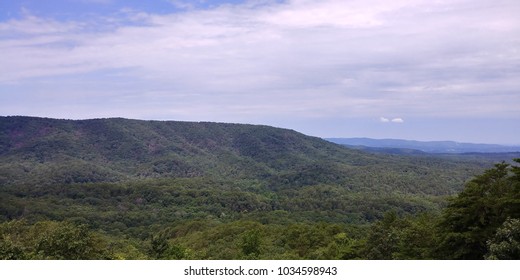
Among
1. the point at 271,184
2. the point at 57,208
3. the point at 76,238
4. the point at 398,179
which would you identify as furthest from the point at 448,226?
the point at 271,184

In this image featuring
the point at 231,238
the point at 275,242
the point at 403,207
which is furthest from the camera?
the point at 403,207

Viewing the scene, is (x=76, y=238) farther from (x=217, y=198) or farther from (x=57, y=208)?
(x=217, y=198)

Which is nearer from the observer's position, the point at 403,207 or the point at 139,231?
the point at 139,231

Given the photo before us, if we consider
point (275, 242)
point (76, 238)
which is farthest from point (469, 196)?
point (275, 242)

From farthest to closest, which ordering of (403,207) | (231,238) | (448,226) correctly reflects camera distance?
(403,207) < (231,238) < (448,226)

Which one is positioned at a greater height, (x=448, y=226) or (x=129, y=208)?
(x=448, y=226)

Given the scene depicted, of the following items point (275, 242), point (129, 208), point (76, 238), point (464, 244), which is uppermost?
point (464, 244)

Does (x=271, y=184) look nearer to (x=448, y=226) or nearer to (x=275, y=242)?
(x=275, y=242)

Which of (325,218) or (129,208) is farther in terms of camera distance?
(129,208)

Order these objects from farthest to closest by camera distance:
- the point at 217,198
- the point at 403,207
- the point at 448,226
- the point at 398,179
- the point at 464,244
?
the point at 398,179 → the point at 217,198 → the point at 403,207 → the point at 448,226 → the point at 464,244
